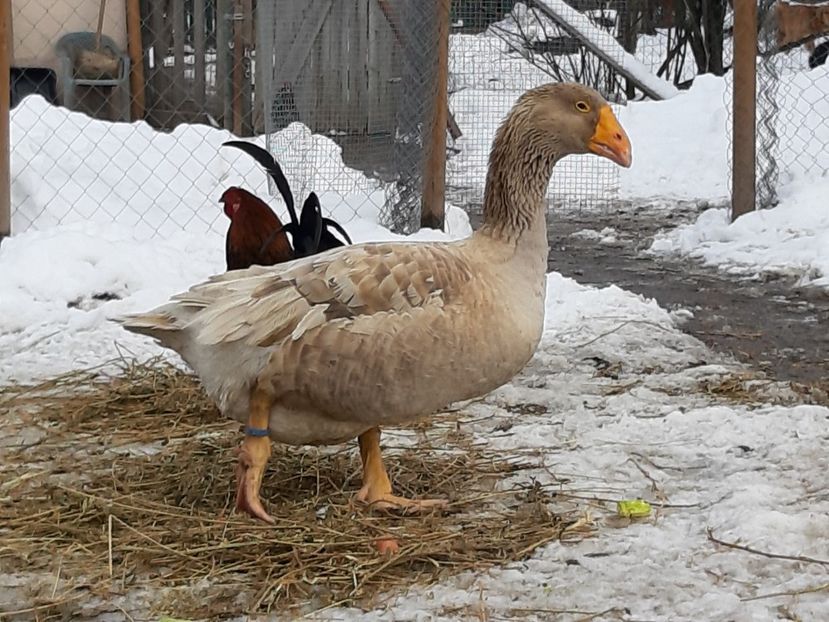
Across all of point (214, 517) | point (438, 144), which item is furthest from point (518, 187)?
point (438, 144)

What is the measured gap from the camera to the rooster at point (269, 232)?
4.83 meters

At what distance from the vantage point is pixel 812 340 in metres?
6.19

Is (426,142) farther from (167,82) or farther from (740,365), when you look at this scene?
(167,82)

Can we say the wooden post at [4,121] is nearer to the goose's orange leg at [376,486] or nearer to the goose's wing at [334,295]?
the goose's wing at [334,295]

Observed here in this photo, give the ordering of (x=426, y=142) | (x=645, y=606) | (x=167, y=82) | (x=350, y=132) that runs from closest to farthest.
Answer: (x=645, y=606) < (x=426, y=142) < (x=350, y=132) < (x=167, y=82)

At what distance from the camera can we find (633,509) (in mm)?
3777

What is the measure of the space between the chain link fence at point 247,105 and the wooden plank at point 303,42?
0.01m

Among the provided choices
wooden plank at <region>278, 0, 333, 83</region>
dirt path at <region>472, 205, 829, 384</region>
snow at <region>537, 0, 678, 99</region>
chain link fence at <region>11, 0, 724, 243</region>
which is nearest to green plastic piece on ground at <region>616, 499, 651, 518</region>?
dirt path at <region>472, 205, 829, 384</region>

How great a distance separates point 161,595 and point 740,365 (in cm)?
342

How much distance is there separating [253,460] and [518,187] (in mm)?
1274

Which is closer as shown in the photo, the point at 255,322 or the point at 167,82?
the point at 255,322

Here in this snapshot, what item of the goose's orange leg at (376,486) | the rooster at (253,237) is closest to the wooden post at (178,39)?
the rooster at (253,237)

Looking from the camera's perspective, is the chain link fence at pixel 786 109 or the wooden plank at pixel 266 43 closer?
the wooden plank at pixel 266 43

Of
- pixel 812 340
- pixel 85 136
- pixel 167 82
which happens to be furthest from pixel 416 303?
pixel 167 82
